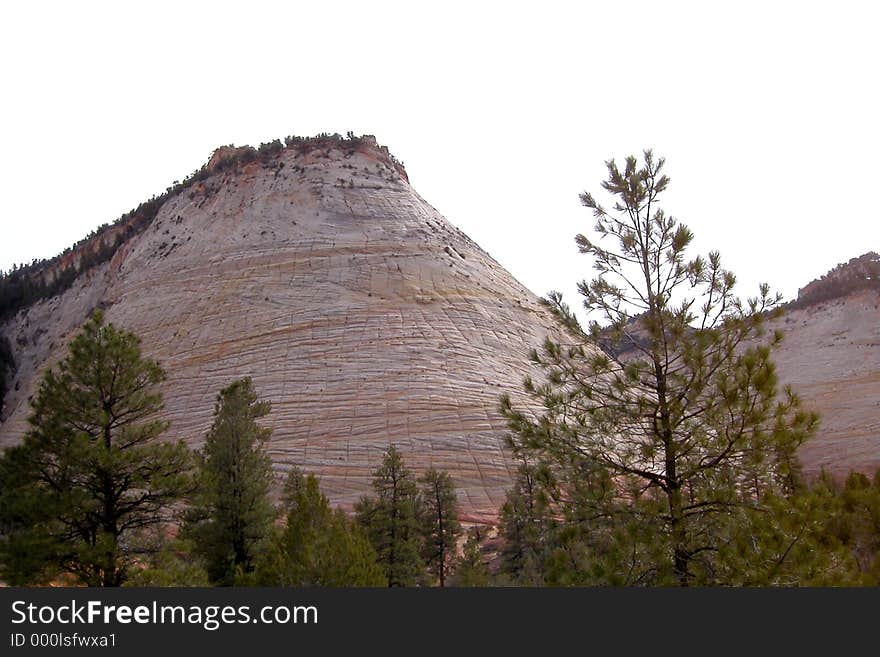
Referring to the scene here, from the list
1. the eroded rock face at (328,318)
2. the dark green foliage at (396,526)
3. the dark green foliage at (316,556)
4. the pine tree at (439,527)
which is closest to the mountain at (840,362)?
the eroded rock face at (328,318)

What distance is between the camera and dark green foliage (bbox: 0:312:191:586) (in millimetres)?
11602

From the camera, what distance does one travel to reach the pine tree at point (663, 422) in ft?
24.2

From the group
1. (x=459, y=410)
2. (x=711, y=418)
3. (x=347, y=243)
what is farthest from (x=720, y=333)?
(x=347, y=243)

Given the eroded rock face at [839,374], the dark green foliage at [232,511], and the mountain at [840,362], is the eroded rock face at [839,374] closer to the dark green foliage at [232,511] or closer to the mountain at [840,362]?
the mountain at [840,362]

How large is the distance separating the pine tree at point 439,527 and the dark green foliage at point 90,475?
8.37 metres

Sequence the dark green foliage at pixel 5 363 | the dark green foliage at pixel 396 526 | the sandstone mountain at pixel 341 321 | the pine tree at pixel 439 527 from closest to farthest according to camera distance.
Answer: the dark green foliage at pixel 396 526, the pine tree at pixel 439 527, the sandstone mountain at pixel 341 321, the dark green foliage at pixel 5 363

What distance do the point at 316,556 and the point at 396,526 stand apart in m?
7.00

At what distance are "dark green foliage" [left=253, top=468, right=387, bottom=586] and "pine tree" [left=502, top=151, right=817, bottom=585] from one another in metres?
3.81

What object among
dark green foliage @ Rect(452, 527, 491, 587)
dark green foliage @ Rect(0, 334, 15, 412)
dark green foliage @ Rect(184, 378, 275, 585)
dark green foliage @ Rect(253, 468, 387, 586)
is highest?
dark green foliage @ Rect(0, 334, 15, 412)

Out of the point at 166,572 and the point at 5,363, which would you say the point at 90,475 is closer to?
the point at 166,572

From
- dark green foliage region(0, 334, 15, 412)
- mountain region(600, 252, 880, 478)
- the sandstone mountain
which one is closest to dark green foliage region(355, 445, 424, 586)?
the sandstone mountain

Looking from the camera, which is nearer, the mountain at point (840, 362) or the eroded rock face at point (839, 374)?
the eroded rock face at point (839, 374)

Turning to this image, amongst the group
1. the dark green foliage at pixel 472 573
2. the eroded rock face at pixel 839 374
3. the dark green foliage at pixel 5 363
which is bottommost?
the dark green foliage at pixel 472 573

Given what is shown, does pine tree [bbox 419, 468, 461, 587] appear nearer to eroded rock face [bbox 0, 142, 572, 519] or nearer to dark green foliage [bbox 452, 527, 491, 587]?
dark green foliage [bbox 452, 527, 491, 587]
